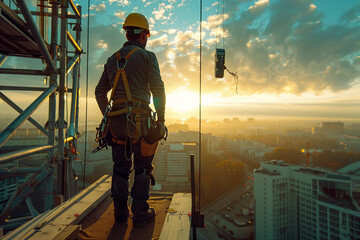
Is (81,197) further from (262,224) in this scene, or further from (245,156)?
(245,156)

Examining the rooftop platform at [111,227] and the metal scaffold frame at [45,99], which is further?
the metal scaffold frame at [45,99]

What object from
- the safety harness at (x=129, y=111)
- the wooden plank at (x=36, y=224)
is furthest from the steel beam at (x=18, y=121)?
the safety harness at (x=129, y=111)

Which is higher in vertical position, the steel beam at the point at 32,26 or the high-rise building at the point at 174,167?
the steel beam at the point at 32,26

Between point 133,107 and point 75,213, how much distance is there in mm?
1470

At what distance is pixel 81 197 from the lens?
2812 mm

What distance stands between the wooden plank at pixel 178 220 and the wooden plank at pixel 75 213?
3.26 ft

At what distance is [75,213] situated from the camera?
7.53 ft

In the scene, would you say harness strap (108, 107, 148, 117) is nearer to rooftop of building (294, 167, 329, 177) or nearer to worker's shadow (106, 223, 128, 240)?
worker's shadow (106, 223, 128, 240)

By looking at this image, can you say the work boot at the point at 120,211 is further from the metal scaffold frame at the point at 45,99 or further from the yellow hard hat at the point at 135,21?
the yellow hard hat at the point at 135,21

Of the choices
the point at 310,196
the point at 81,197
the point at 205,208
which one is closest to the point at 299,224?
the point at 310,196

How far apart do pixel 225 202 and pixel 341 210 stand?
1182 centimetres

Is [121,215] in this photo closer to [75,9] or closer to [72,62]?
[72,62]

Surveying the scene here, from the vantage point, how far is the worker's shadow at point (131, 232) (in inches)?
74.4

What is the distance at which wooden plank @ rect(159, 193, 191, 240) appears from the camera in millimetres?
1861
